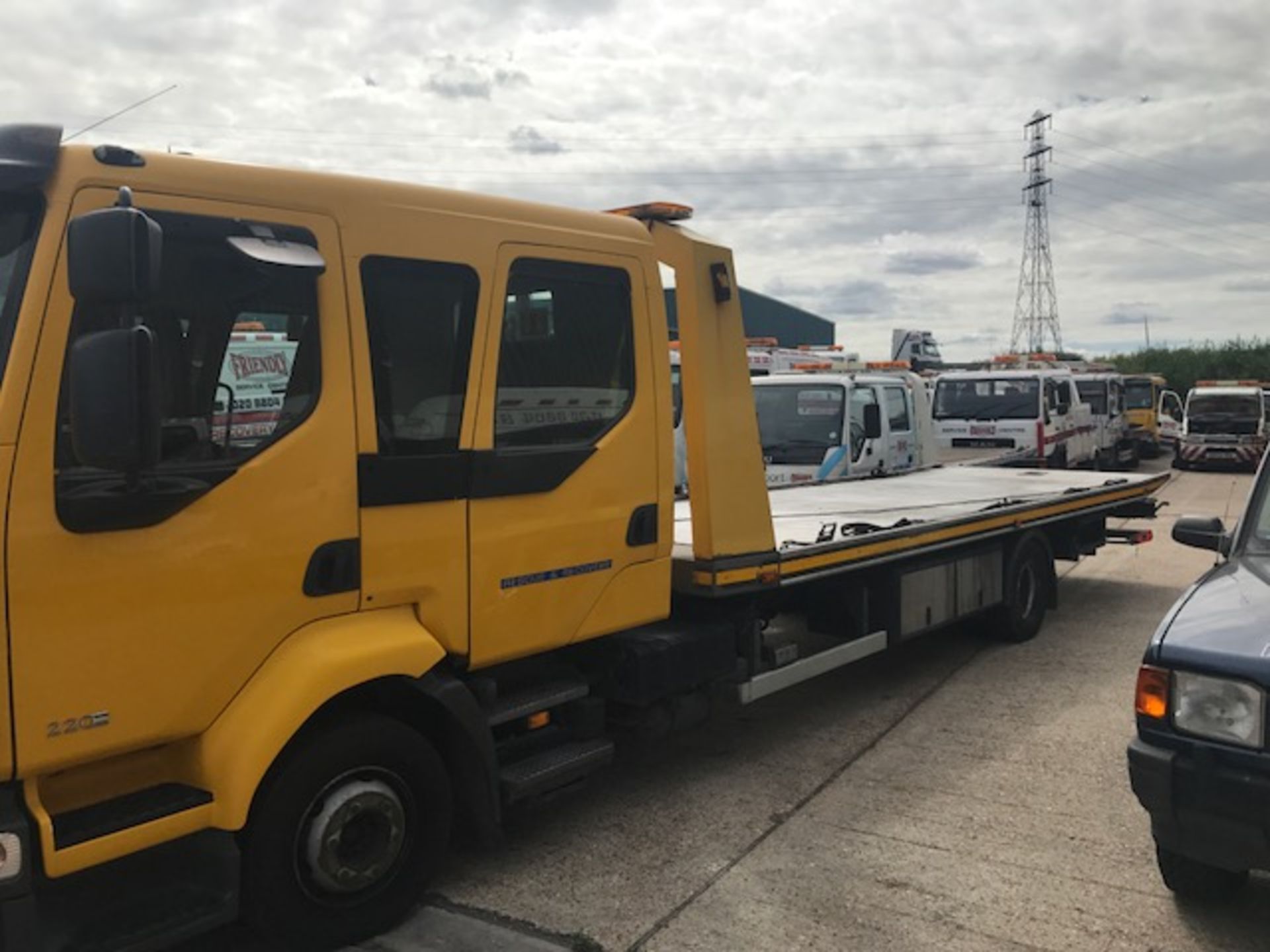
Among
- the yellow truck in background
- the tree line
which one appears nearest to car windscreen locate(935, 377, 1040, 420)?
the yellow truck in background

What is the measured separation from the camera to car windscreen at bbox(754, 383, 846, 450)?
1069 cm

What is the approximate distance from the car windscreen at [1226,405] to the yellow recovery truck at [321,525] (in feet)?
74.0

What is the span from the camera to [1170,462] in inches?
1107

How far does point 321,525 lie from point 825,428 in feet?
26.2

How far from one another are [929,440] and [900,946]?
9311mm

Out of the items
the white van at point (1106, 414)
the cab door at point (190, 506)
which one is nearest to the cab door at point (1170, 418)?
the white van at point (1106, 414)

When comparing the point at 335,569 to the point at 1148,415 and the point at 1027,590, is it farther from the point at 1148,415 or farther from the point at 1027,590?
the point at 1148,415

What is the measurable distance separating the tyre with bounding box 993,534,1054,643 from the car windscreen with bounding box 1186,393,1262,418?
722 inches

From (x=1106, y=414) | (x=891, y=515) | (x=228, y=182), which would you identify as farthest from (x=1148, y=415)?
(x=228, y=182)

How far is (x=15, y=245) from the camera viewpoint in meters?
2.82

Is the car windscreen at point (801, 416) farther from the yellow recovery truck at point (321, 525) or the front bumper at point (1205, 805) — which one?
the front bumper at point (1205, 805)

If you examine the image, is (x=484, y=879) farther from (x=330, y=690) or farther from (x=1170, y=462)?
(x=1170, y=462)

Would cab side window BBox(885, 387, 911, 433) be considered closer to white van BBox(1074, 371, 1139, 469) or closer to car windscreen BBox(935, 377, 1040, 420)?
car windscreen BBox(935, 377, 1040, 420)

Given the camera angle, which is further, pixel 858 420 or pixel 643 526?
pixel 858 420
